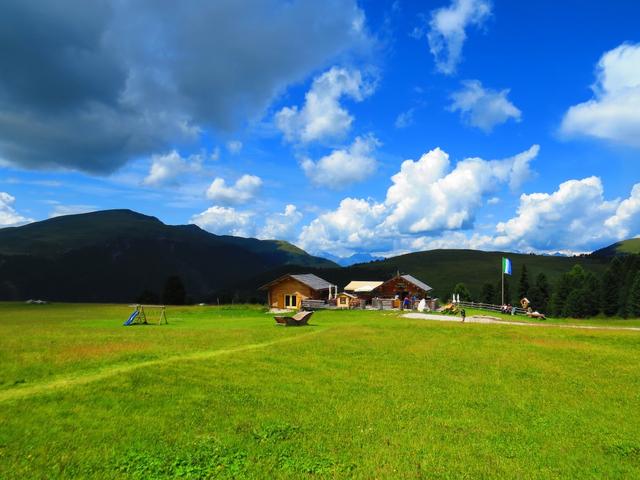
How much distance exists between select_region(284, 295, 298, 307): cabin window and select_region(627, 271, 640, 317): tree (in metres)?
81.1

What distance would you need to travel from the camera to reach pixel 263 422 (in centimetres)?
1366

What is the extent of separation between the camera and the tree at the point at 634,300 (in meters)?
95.2

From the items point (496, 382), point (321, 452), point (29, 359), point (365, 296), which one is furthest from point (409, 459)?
point (365, 296)

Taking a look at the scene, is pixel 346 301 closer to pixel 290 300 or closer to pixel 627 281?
pixel 290 300

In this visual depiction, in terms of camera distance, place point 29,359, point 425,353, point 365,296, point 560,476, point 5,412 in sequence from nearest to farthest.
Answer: point 560,476
point 5,412
point 29,359
point 425,353
point 365,296

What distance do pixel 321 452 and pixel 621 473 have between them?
803 centimetres

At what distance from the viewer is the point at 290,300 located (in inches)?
2729

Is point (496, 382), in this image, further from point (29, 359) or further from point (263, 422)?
point (29, 359)

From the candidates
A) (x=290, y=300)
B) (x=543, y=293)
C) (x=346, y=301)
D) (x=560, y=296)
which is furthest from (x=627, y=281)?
(x=290, y=300)

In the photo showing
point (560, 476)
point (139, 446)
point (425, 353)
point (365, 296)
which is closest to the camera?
point (560, 476)

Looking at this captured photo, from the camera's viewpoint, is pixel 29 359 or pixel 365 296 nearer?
pixel 29 359

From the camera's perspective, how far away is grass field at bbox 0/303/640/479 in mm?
10961

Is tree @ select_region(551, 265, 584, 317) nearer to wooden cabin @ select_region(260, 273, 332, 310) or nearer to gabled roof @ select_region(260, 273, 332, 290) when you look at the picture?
gabled roof @ select_region(260, 273, 332, 290)

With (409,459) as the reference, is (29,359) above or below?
above
